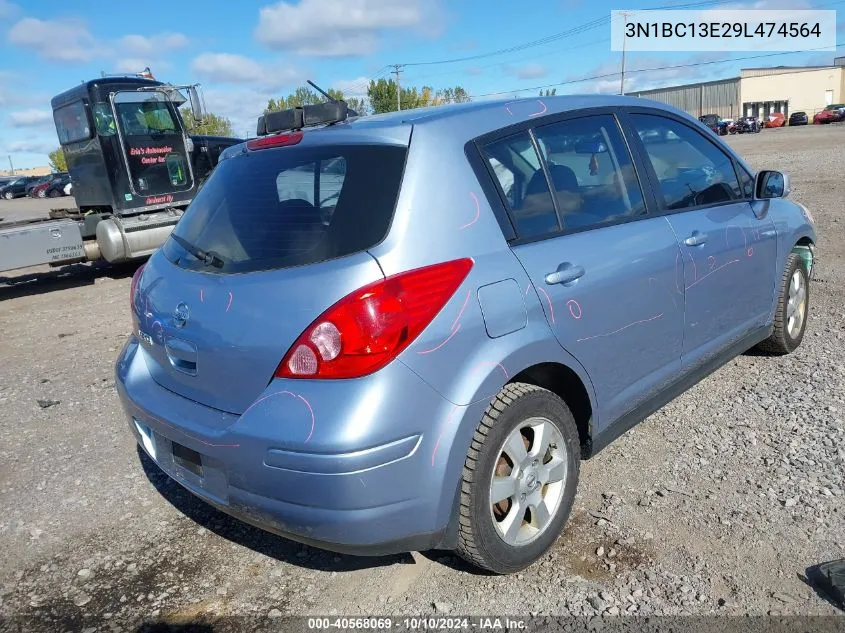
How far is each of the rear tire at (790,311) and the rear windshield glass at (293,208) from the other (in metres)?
3.20

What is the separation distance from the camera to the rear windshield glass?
93.0 inches

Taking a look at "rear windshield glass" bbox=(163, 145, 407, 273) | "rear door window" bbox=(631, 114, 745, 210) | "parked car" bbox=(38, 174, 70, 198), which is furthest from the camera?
"parked car" bbox=(38, 174, 70, 198)

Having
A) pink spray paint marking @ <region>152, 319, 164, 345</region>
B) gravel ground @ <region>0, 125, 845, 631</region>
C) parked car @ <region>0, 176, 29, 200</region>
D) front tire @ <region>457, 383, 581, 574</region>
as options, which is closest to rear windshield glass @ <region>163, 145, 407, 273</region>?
pink spray paint marking @ <region>152, 319, 164, 345</region>

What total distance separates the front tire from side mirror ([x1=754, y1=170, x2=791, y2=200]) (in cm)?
227

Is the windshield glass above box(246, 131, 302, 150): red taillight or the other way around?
above

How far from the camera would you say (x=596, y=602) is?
2494mm

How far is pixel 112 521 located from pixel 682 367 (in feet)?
9.78

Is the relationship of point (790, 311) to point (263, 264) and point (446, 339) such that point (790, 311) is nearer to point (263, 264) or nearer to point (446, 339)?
point (446, 339)

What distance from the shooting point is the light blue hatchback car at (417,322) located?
217 centimetres

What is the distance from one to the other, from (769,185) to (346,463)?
336 cm

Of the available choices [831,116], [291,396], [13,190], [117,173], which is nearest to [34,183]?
[13,190]

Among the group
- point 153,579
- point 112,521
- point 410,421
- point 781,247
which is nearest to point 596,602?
point 410,421

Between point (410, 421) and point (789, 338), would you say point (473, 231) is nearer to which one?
point (410, 421)

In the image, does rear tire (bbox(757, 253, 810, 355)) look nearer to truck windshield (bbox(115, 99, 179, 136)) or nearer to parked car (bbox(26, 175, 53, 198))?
truck windshield (bbox(115, 99, 179, 136))
